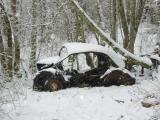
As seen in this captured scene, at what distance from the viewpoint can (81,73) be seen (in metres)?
13.2

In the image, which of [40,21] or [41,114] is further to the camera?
[40,21]

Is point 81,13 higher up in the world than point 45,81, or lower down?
higher up

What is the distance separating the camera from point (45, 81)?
12.6 metres

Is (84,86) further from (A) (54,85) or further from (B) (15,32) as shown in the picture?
(B) (15,32)

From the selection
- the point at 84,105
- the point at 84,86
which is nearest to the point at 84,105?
the point at 84,105

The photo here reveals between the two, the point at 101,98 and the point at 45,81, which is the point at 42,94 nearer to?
the point at 45,81

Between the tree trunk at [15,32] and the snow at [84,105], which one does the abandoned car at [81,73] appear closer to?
the snow at [84,105]

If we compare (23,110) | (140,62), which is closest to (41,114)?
(23,110)

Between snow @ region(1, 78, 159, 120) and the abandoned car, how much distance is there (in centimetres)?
51

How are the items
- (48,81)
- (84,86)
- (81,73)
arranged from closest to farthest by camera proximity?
(48,81) < (84,86) < (81,73)

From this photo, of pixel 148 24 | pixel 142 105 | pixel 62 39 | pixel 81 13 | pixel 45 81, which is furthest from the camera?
pixel 148 24

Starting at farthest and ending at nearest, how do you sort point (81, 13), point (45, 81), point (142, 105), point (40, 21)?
point (40, 21) < point (81, 13) < point (45, 81) < point (142, 105)

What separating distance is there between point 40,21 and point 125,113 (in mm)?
13470

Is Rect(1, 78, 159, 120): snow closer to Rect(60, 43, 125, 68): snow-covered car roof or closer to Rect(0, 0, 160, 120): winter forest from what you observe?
Rect(0, 0, 160, 120): winter forest
